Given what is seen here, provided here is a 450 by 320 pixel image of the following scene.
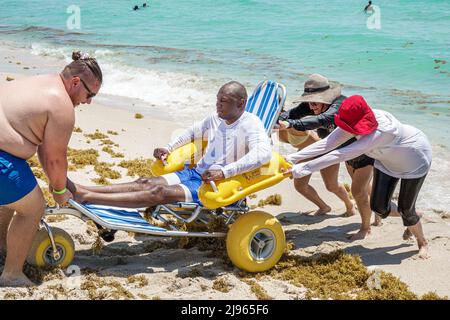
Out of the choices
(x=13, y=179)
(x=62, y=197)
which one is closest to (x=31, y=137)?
(x=13, y=179)

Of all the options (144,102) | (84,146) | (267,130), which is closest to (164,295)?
(267,130)

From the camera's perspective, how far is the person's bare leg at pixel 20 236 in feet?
14.4

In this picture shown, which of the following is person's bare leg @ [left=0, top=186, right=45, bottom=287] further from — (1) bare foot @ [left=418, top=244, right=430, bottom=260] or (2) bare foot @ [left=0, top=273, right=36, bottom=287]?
(1) bare foot @ [left=418, top=244, right=430, bottom=260]

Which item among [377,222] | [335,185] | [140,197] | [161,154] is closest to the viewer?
[140,197]

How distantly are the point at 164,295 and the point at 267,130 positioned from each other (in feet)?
6.65

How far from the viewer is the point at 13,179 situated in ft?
13.8

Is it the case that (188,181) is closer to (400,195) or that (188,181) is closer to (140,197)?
(140,197)

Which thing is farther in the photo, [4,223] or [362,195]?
[362,195]

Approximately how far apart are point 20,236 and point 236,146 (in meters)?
1.94

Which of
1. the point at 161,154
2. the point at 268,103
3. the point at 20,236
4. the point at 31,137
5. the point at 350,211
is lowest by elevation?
the point at 350,211

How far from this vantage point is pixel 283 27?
2398 centimetres

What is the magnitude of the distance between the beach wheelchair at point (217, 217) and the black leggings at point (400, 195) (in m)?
0.88

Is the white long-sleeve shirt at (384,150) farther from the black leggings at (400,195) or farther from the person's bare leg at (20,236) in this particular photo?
the person's bare leg at (20,236)

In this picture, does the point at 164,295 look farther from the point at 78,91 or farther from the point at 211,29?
the point at 211,29
